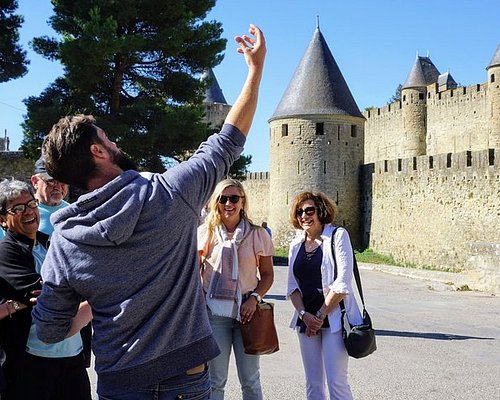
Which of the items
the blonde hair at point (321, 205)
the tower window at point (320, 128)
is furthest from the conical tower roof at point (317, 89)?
the blonde hair at point (321, 205)

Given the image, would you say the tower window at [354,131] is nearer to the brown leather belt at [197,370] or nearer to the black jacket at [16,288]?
the black jacket at [16,288]

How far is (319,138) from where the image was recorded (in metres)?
24.2

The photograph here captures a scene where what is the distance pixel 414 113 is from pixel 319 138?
15.3 meters

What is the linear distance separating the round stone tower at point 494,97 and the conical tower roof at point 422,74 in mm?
6998

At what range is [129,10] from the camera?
16.0m

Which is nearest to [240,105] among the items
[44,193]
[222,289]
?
[222,289]

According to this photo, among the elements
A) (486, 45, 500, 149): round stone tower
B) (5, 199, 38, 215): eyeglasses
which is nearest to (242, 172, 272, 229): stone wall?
(486, 45, 500, 149): round stone tower

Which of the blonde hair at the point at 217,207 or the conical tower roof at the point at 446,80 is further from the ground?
the conical tower roof at the point at 446,80

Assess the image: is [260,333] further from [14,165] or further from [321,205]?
[14,165]

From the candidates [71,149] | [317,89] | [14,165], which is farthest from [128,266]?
[317,89]

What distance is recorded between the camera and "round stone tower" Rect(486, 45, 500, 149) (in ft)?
98.4

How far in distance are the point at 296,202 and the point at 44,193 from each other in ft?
4.99

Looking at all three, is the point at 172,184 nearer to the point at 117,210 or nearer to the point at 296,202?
the point at 117,210

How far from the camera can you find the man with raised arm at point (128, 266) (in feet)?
5.96
